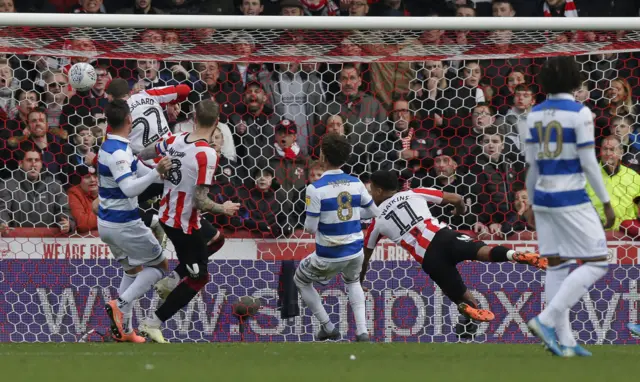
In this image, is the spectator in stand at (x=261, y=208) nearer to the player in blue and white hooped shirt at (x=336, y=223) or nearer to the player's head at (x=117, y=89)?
the player in blue and white hooped shirt at (x=336, y=223)

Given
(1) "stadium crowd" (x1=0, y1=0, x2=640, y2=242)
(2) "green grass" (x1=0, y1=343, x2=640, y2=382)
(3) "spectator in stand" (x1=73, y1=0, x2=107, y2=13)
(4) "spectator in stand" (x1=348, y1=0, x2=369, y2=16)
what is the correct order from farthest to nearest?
(4) "spectator in stand" (x1=348, y1=0, x2=369, y2=16)
(3) "spectator in stand" (x1=73, y1=0, x2=107, y2=13)
(1) "stadium crowd" (x1=0, y1=0, x2=640, y2=242)
(2) "green grass" (x1=0, y1=343, x2=640, y2=382)

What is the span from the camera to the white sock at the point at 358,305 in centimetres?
1026

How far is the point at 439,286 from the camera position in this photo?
10.8m

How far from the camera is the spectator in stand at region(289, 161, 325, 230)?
1149 centimetres

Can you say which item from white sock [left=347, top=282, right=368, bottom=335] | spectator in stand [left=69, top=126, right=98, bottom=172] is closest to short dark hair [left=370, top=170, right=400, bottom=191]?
white sock [left=347, top=282, right=368, bottom=335]

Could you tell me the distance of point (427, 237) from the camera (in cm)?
1075

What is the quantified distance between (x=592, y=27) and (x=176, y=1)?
189 inches

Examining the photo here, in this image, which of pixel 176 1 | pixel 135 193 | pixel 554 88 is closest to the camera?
pixel 554 88

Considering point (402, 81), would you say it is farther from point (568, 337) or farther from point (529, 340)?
point (568, 337)

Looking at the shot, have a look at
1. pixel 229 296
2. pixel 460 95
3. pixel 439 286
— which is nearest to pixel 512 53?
pixel 460 95

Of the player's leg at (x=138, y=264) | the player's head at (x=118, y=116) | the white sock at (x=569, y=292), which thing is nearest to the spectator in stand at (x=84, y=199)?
the player's leg at (x=138, y=264)

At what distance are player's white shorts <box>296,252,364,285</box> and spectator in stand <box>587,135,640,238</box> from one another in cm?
233

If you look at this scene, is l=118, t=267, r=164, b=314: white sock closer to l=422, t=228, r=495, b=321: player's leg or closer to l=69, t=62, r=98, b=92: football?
l=69, t=62, r=98, b=92: football

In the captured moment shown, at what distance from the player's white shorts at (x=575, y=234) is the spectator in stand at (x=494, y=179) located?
12.4ft
